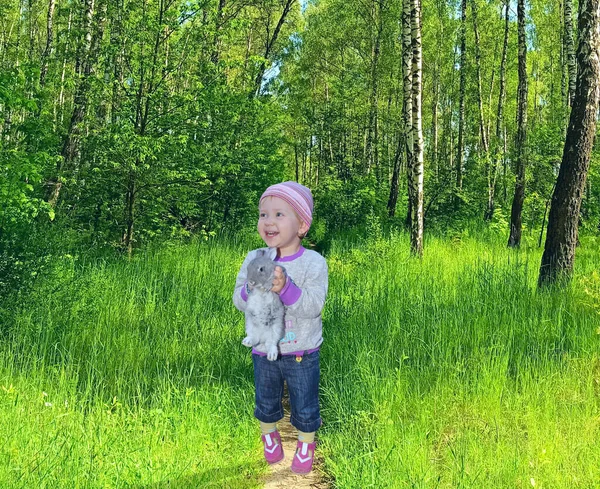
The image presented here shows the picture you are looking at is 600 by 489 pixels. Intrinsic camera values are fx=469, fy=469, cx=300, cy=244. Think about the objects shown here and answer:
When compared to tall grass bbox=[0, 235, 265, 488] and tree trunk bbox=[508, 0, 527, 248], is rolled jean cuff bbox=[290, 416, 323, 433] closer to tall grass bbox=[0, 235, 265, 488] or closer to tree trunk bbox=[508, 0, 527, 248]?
tall grass bbox=[0, 235, 265, 488]

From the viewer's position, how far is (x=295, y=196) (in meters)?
2.62

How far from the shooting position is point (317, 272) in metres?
2.67

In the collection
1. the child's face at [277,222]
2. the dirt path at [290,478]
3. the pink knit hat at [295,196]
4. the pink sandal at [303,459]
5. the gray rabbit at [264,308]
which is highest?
the pink knit hat at [295,196]

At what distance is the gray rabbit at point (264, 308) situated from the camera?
2.44 meters

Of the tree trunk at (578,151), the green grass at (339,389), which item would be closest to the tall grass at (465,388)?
the green grass at (339,389)

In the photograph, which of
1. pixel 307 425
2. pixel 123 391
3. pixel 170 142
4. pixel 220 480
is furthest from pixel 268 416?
pixel 170 142

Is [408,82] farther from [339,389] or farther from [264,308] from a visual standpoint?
[264,308]

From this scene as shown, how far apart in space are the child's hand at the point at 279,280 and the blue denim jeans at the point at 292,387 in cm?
50

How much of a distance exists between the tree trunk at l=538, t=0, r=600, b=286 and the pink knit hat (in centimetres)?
512

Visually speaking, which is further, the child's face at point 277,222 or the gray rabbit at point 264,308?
the child's face at point 277,222

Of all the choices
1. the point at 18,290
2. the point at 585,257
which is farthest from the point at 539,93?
the point at 18,290

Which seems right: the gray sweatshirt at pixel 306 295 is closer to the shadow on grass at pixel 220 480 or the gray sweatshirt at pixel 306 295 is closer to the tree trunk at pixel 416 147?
the shadow on grass at pixel 220 480

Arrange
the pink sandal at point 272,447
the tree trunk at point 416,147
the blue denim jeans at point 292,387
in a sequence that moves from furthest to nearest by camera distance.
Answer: the tree trunk at point 416,147, the pink sandal at point 272,447, the blue denim jeans at point 292,387

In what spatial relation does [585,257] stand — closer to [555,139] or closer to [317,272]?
[555,139]
